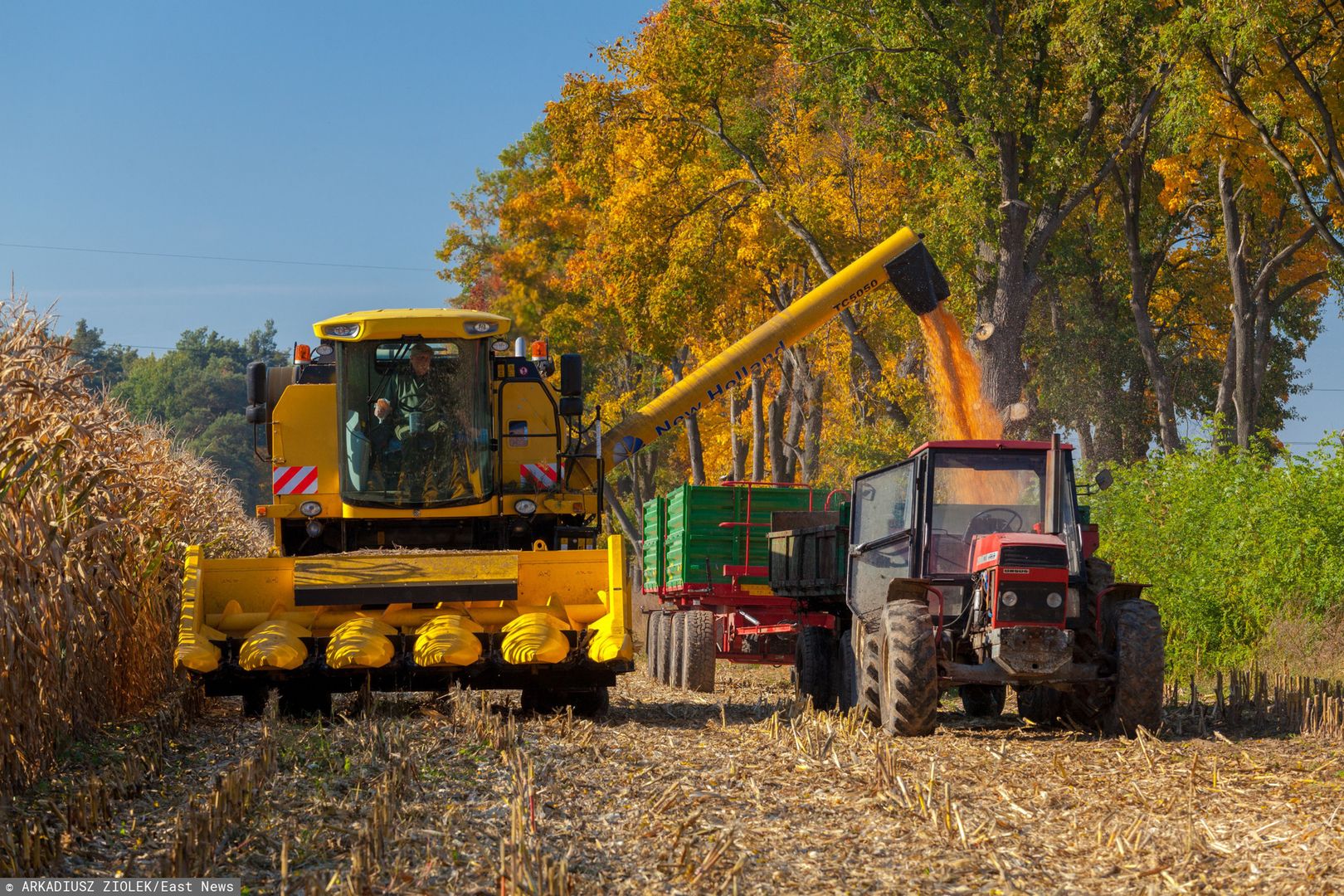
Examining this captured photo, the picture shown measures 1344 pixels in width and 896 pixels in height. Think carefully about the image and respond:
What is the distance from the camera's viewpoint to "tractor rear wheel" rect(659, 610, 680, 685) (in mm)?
18922

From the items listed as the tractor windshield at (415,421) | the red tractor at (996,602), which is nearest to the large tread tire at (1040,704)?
the red tractor at (996,602)

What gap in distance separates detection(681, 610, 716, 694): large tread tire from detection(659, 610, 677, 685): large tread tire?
101cm

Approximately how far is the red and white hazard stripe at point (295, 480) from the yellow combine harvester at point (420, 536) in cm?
1

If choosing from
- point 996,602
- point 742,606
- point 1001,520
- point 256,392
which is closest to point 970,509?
point 1001,520

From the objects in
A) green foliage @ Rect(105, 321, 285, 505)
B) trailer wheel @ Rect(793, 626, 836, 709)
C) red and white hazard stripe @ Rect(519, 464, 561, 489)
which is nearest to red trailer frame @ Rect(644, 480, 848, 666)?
trailer wheel @ Rect(793, 626, 836, 709)

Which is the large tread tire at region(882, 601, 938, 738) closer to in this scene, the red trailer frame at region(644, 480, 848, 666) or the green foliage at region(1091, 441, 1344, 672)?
the green foliage at region(1091, 441, 1344, 672)

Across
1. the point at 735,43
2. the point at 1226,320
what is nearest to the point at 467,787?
the point at 735,43

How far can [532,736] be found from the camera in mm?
10711

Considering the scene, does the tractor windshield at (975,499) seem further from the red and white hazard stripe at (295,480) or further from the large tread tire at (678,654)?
the large tread tire at (678,654)

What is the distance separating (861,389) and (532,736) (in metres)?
25.4

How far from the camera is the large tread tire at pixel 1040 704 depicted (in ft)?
40.3

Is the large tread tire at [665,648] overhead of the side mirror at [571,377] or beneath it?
beneath

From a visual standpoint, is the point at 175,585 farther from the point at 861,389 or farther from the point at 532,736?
the point at 861,389

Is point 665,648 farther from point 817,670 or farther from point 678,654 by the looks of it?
point 817,670
